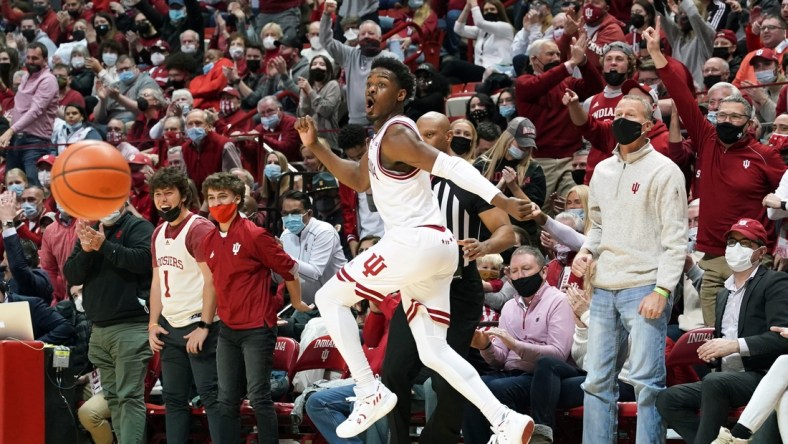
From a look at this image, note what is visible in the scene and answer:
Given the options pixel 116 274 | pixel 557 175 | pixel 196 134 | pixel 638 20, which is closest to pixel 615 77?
pixel 557 175

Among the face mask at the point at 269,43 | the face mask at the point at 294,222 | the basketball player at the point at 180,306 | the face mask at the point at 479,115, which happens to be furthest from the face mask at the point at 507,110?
the face mask at the point at 269,43

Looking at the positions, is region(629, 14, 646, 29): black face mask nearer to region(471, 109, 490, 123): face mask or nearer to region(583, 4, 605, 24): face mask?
region(583, 4, 605, 24): face mask

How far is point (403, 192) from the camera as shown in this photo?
21.2 ft

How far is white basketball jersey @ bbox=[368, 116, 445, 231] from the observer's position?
254 inches

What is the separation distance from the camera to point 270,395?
8.59 meters

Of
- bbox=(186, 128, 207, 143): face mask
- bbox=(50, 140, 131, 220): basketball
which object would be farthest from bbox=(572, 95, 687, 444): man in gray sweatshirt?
bbox=(186, 128, 207, 143): face mask

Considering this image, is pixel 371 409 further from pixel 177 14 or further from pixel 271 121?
pixel 177 14

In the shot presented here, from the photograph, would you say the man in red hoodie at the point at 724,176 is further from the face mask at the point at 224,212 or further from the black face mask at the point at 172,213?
the black face mask at the point at 172,213

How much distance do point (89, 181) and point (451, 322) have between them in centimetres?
255

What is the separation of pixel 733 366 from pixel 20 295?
20.9ft

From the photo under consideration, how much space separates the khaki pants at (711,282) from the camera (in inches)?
335

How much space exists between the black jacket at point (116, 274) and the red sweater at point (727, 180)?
14.0ft

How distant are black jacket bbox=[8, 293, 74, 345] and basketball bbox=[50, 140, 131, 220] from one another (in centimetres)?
258

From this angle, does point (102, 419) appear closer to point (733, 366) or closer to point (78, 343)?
point (78, 343)
